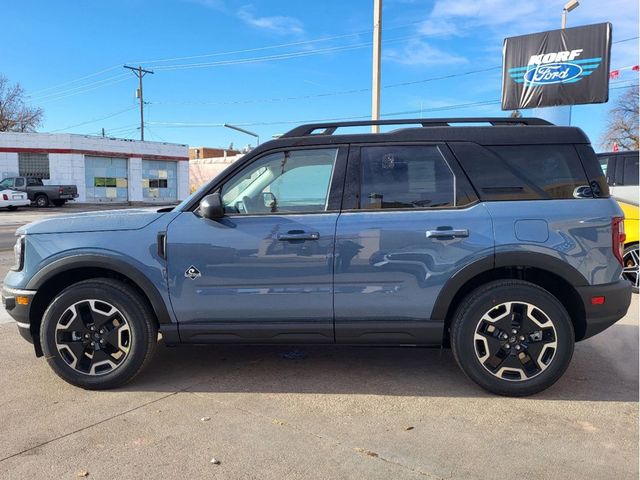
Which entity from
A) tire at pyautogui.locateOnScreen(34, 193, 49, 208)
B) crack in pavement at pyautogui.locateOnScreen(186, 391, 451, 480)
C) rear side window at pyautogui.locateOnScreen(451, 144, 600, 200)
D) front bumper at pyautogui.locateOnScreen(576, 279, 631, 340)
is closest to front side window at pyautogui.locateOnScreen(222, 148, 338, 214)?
rear side window at pyautogui.locateOnScreen(451, 144, 600, 200)

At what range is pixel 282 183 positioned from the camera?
3820mm

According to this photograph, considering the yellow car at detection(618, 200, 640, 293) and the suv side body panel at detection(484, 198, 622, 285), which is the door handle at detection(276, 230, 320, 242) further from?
the yellow car at detection(618, 200, 640, 293)

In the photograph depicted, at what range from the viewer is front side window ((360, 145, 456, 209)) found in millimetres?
3674

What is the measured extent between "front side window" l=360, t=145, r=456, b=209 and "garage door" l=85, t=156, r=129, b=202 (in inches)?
1483

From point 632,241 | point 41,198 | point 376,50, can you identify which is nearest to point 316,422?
point 632,241

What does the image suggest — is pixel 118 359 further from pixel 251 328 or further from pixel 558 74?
pixel 558 74

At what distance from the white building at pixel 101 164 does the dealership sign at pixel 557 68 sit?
1199 inches

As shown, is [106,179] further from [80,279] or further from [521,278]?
[521,278]

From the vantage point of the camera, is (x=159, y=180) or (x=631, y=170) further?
(x=159, y=180)

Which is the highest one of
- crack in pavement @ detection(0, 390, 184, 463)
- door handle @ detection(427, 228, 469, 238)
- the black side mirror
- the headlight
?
the black side mirror

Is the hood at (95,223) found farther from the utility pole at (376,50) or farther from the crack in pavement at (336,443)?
the utility pole at (376,50)

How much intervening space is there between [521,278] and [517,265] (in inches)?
11.4

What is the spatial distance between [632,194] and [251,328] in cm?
720

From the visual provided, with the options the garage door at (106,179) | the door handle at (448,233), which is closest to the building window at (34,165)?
the garage door at (106,179)
